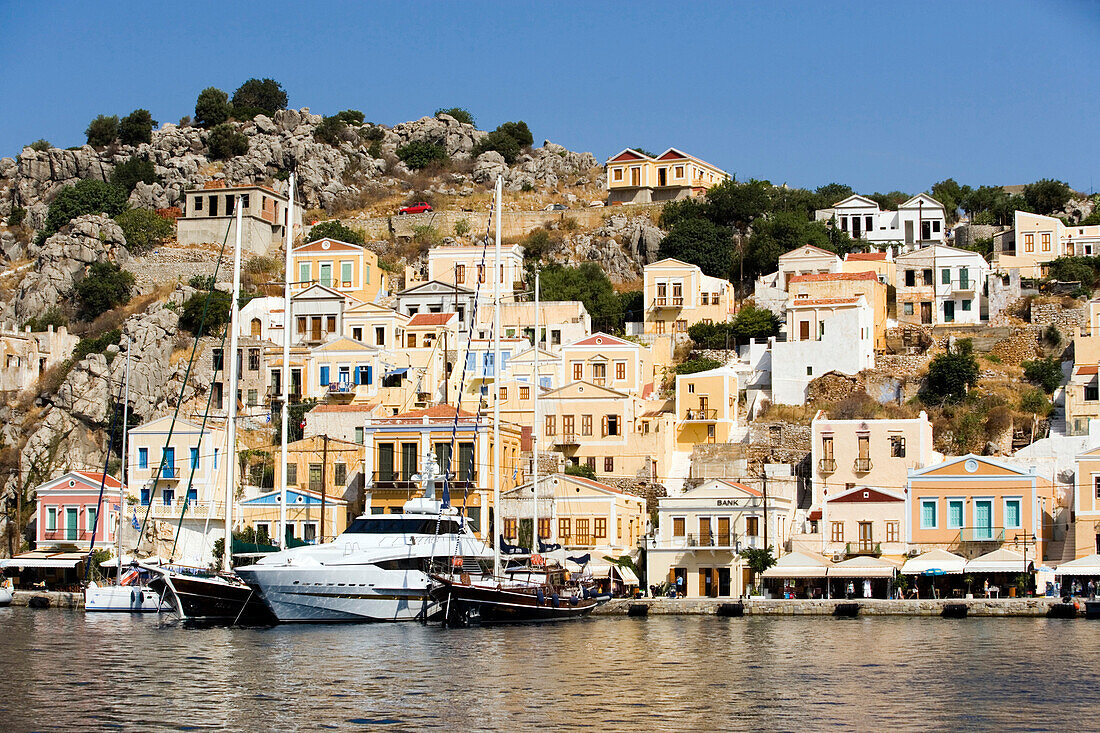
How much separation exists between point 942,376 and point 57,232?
64260 mm

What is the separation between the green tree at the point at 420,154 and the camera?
128750 mm

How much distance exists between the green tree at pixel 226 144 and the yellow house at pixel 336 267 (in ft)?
104

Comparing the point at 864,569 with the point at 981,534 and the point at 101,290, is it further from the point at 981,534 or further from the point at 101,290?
the point at 101,290

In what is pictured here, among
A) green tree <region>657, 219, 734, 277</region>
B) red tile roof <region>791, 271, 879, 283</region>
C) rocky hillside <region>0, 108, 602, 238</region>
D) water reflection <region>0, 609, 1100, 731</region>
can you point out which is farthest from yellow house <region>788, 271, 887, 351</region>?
rocky hillside <region>0, 108, 602, 238</region>

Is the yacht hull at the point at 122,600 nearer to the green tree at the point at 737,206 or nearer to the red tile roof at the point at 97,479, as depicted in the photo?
the red tile roof at the point at 97,479

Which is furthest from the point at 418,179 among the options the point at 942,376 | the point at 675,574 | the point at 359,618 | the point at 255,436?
the point at 359,618

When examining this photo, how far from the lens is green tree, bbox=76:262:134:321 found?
311 ft

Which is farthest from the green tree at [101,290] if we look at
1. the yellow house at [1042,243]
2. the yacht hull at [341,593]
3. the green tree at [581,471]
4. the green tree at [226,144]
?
the yellow house at [1042,243]

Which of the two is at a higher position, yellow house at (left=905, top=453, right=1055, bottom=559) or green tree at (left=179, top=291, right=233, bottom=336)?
green tree at (left=179, top=291, right=233, bottom=336)

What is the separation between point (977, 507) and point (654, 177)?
185 ft

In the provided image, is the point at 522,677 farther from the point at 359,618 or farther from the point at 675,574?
the point at 675,574

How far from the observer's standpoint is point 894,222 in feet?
334

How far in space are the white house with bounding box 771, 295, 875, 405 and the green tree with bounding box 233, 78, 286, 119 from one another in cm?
7608

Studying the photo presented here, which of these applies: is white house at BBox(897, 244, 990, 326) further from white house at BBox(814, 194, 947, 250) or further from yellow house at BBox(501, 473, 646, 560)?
yellow house at BBox(501, 473, 646, 560)
